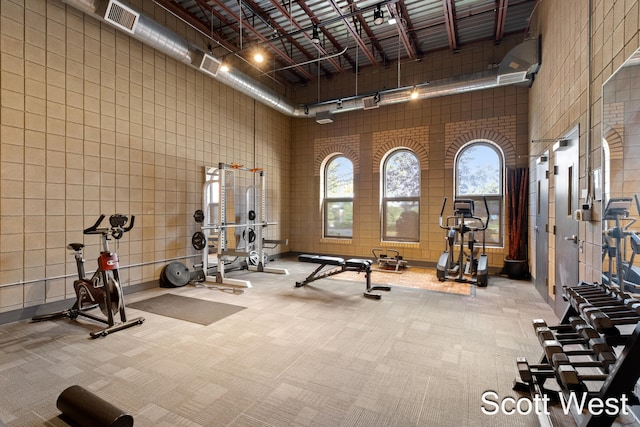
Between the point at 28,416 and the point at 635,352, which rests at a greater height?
the point at 635,352

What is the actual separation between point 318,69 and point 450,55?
3.02 metres

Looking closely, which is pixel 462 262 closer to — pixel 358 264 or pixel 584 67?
pixel 358 264

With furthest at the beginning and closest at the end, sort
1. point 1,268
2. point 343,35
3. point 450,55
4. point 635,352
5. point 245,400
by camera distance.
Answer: point 450,55 → point 343,35 → point 1,268 → point 245,400 → point 635,352

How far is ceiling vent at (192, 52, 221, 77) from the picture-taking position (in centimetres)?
482

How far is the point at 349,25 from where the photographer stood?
513 centimetres

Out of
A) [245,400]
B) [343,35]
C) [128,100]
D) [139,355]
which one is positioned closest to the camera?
[245,400]

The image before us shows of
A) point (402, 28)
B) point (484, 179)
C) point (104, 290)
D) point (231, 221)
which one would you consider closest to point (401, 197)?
point (484, 179)

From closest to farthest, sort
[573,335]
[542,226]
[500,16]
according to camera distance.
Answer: [573,335] → [542,226] → [500,16]

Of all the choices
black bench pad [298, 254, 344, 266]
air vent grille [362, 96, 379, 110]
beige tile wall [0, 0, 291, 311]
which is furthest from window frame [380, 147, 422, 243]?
beige tile wall [0, 0, 291, 311]

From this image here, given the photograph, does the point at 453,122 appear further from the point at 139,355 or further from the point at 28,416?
the point at 28,416

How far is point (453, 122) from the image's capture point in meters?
6.53

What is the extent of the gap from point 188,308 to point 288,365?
2099mm

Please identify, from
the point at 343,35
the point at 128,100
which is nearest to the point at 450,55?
the point at 343,35

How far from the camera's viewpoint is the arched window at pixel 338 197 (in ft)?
25.8
